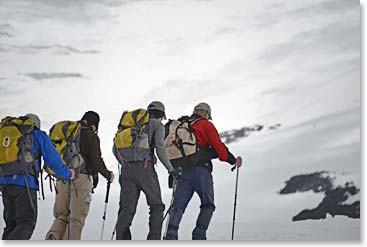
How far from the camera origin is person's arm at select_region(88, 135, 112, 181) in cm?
464

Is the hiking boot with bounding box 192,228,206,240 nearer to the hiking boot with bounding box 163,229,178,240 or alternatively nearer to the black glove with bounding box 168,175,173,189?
the hiking boot with bounding box 163,229,178,240

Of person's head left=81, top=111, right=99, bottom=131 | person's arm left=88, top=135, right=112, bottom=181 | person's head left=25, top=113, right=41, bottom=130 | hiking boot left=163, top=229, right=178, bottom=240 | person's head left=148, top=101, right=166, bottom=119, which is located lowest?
hiking boot left=163, top=229, right=178, bottom=240

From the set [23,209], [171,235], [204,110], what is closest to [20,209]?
[23,209]

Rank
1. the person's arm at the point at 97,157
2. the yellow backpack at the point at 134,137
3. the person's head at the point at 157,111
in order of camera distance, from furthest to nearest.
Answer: the person's head at the point at 157,111
the person's arm at the point at 97,157
the yellow backpack at the point at 134,137

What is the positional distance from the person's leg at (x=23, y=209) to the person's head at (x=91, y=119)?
814 millimetres

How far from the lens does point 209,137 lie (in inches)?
187

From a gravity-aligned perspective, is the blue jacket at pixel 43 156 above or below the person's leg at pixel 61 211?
above

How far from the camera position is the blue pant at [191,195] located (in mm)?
4645

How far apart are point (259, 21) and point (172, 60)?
28.2 inches

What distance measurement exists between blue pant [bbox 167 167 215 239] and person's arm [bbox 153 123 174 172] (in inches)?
7.9

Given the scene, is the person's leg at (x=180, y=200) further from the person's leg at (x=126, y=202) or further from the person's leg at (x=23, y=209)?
the person's leg at (x=23, y=209)

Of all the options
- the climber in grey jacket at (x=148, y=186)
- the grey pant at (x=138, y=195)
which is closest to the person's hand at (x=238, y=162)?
the climber in grey jacket at (x=148, y=186)

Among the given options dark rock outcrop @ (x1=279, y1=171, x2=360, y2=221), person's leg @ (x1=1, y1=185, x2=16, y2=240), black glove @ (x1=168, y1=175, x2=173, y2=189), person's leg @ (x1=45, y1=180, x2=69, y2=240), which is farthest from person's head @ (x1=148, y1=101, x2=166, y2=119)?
person's leg @ (x1=1, y1=185, x2=16, y2=240)

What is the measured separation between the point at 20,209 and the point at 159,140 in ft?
3.41
